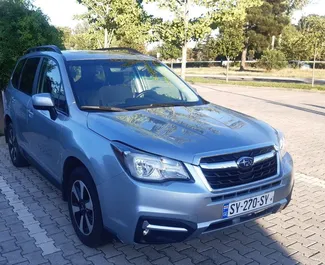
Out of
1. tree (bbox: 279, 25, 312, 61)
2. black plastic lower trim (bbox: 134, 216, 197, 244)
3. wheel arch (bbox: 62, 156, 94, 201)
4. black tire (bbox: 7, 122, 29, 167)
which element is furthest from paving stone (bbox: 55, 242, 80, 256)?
tree (bbox: 279, 25, 312, 61)

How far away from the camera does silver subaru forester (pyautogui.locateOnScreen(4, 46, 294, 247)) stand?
8.62 feet

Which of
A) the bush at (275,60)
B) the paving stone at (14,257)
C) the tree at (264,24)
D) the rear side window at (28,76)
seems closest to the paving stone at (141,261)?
the paving stone at (14,257)

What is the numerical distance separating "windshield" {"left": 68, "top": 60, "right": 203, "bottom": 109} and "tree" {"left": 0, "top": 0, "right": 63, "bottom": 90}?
4.43 m

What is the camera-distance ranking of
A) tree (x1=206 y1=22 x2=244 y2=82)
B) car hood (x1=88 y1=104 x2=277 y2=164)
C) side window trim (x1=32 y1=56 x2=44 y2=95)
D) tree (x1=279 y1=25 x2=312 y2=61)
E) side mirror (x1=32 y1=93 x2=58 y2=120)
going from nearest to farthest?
car hood (x1=88 y1=104 x2=277 y2=164)
side mirror (x1=32 y1=93 x2=58 y2=120)
side window trim (x1=32 y1=56 x2=44 y2=95)
tree (x1=206 y1=22 x2=244 y2=82)
tree (x1=279 y1=25 x2=312 y2=61)

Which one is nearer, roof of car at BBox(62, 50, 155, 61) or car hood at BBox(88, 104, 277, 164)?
car hood at BBox(88, 104, 277, 164)

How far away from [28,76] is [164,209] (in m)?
3.15

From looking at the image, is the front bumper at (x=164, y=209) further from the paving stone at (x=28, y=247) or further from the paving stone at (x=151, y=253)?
the paving stone at (x=28, y=247)

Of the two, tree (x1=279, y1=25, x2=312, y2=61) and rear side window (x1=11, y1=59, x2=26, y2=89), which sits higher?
tree (x1=279, y1=25, x2=312, y2=61)

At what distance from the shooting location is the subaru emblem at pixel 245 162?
9.09ft

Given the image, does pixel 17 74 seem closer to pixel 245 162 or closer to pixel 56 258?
pixel 56 258

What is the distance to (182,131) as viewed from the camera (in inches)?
117

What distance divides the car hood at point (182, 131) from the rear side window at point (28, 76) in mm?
1795

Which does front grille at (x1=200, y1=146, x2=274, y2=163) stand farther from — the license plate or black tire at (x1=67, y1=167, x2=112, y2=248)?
black tire at (x1=67, y1=167, x2=112, y2=248)

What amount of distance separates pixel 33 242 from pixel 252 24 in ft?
164
